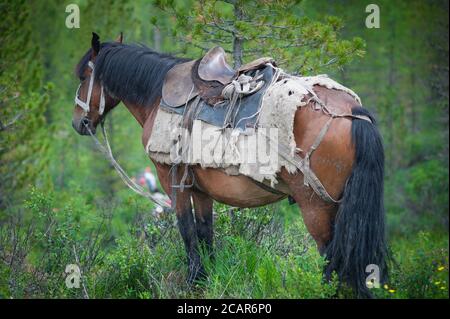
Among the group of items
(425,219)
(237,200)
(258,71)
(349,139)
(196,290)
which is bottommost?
(425,219)

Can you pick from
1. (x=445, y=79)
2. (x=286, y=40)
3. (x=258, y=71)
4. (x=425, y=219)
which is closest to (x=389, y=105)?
(x=445, y=79)

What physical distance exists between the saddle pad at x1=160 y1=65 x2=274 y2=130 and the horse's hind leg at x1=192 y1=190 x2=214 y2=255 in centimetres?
84

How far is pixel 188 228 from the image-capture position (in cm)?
551

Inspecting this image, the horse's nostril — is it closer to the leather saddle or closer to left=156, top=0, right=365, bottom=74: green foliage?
the leather saddle

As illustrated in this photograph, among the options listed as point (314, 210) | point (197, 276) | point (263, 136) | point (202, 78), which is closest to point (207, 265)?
point (197, 276)

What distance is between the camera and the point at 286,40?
22.5 ft

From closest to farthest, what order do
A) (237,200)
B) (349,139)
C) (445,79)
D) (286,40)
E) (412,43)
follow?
(349,139) → (237,200) → (286,40) → (445,79) → (412,43)

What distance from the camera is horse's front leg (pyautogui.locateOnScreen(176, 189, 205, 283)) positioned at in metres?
5.49

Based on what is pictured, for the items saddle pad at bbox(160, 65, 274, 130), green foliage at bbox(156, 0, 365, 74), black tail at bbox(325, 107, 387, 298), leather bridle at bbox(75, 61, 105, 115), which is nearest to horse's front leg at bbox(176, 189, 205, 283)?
saddle pad at bbox(160, 65, 274, 130)

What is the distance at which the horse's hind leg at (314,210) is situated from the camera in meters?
4.64

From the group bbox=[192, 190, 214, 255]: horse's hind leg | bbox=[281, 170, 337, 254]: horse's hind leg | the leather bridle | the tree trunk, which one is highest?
the tree trunk

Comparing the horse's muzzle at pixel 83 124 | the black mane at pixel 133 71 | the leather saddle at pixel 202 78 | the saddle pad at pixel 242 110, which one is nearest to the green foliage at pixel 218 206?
the horse's muzzle at pixel 83 124
